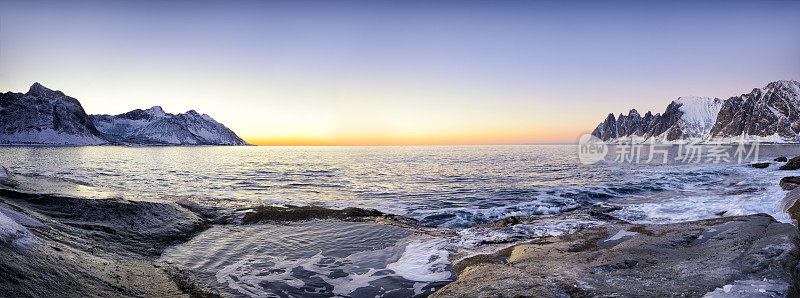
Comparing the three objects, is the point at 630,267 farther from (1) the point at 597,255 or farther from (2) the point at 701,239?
(2) the point at 701,239

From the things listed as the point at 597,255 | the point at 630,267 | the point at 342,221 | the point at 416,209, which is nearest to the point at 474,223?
the point at 416,209

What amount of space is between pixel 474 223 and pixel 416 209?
167 inches

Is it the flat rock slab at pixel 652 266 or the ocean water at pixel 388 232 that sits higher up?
the flat rock slab at pixel 652 266

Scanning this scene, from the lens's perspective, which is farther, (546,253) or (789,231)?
(546,253)

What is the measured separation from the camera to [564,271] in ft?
23.2

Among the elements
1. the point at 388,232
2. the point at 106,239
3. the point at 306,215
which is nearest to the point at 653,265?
the point at 388,232

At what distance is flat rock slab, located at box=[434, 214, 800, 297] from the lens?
5.70 metres

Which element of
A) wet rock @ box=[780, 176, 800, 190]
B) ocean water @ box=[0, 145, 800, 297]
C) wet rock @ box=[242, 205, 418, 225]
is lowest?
ocean water @ box=[0, 145, 800, 297]

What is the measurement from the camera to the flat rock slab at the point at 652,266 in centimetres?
570

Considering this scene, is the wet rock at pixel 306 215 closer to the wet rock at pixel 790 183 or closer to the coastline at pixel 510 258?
the coastline at pixel 510 258

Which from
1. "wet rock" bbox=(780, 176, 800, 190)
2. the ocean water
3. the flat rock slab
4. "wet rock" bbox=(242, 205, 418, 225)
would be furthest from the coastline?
"wet rock" bbox=(780, 176, 800, 190)

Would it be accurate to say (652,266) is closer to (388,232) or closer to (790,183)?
(388,232)

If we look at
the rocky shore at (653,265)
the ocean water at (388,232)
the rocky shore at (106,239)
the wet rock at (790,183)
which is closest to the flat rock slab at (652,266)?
the rocky shore at (653,265)

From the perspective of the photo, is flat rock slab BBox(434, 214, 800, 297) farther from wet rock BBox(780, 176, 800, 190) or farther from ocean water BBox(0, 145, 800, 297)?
wet rock BBox(780, 176, 800, 190)
